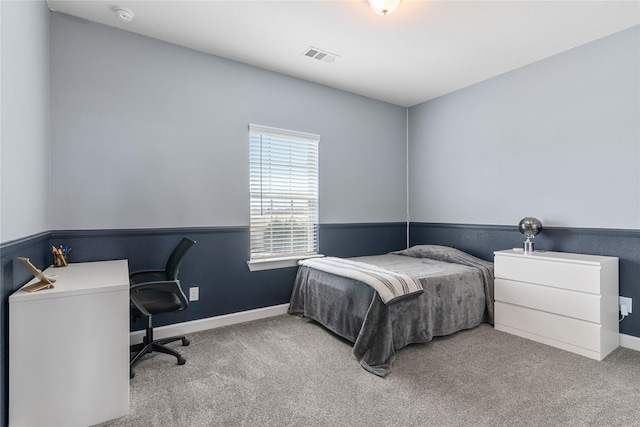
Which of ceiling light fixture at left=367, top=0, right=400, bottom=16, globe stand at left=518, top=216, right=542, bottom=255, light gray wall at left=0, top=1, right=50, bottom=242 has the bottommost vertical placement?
globe stand at left=518, top=216, right=542, bottom=255

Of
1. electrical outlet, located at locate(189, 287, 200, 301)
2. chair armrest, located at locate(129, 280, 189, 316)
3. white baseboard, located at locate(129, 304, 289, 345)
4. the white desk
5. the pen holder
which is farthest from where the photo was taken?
electrical outlet, located at locate(189, 287, 200, 301)

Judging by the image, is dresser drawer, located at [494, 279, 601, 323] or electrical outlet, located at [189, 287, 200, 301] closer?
dresser drawer, located at [494, 279, 601, 323]

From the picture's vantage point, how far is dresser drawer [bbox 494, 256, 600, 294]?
2.48 meters

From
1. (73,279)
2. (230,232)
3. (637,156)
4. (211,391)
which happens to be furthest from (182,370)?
(637,156)

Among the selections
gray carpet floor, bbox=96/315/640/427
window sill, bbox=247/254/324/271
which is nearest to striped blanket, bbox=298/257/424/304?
gray carpet floor, bbox=96/315/640/427

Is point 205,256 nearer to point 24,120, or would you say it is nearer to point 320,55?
point 24,120

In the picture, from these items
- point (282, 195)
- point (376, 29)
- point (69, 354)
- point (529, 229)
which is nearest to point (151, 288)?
point (69, 354)

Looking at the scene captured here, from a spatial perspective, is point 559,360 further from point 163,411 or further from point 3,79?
point 3,79

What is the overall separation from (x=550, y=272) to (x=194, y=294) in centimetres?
315

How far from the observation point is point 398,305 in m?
2.50

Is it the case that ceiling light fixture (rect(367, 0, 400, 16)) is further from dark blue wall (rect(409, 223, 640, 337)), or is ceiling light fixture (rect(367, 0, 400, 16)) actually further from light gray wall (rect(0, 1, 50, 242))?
dark blue wall (rect(409, 223, 640, 337))

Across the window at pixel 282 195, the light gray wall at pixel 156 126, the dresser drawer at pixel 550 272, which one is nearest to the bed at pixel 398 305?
the dresser drawer at pixel 550 272

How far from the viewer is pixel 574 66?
2.97 meters

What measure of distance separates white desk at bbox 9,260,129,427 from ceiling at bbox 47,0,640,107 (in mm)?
2098
